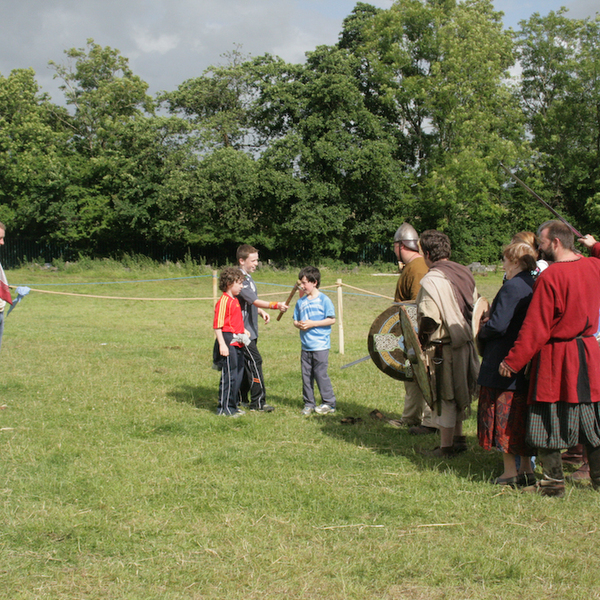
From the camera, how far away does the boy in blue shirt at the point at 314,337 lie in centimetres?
654

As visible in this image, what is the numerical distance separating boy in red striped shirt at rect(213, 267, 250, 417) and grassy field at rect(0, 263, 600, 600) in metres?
0.23

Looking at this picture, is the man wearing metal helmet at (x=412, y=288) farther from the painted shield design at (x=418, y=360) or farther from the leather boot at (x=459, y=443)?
the painted shield design at (x=418, y=360)

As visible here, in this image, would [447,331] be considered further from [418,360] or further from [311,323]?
[311,323]

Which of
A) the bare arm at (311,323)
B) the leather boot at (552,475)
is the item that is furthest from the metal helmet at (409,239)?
the leather boot at (552,475)

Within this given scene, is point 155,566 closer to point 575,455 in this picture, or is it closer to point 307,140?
point 575,455

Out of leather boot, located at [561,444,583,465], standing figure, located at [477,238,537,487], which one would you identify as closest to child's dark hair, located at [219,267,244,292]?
standing figure, located at [477,238,537,487]

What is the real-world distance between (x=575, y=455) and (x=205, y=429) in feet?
10.4

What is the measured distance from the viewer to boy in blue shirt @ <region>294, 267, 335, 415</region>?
654 cm

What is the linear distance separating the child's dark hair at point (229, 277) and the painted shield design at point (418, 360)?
6.64ft

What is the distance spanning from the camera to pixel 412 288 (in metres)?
5.88

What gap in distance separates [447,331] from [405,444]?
1.22 m

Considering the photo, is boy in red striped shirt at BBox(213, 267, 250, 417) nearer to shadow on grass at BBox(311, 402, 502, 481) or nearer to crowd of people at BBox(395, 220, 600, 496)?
shadow on grass at BBox(311, 402, 502, 481)

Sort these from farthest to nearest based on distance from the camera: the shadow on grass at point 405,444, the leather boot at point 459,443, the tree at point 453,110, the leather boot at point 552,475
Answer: the tree at point 453,110, the leather boot at point 459,443, the shadow on grass at point 405,444, the leather boot at point 552,475

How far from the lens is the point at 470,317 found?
16.5 feet
